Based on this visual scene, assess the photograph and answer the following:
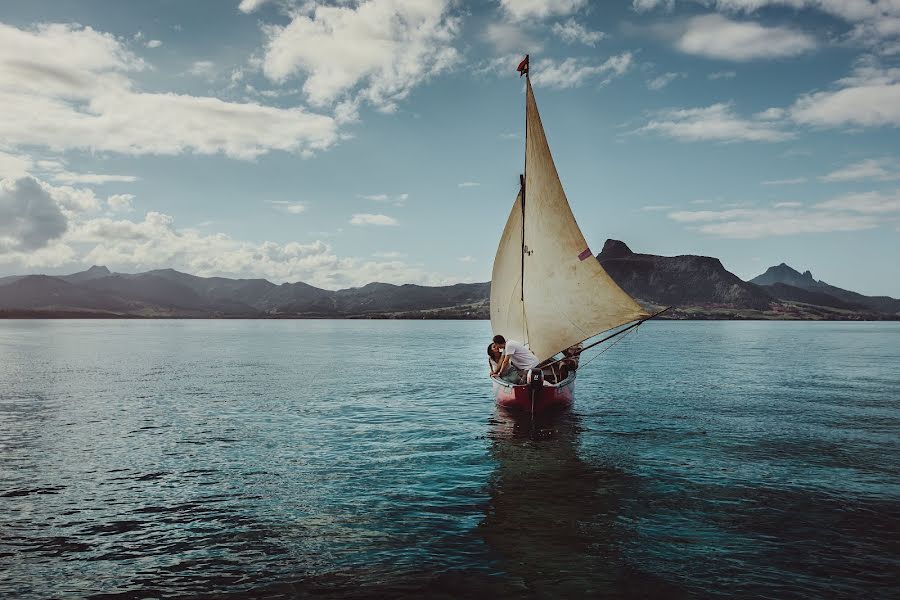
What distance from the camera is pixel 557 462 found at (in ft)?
84.4

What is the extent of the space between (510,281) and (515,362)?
26.8 ft

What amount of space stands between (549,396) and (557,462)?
9.78 meters

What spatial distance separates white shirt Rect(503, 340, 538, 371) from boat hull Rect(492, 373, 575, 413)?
1260mm

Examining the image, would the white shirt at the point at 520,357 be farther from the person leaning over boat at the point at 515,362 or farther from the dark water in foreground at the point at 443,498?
the dark water in foreground at the point at 443,498

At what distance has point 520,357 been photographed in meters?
34.6

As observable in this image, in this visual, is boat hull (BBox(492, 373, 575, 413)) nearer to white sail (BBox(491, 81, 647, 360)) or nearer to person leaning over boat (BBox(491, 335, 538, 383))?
person leaning over boat (BBox(491, 335, 538, 383))

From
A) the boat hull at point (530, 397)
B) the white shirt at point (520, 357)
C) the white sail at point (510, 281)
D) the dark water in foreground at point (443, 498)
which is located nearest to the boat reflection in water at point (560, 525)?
the dark water in foreground at point (443, 498)

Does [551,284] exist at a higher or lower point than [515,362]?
higher

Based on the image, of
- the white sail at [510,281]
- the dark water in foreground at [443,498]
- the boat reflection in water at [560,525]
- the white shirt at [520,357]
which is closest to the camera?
the boat reflection in water at [560,525]

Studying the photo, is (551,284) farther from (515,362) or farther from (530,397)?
(530,397)

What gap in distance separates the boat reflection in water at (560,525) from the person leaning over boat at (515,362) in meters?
6.14

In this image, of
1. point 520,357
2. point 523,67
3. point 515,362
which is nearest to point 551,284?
point 520,357

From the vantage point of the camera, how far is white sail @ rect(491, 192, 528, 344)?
3969 cm

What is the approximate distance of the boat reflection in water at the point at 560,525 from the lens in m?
13.8
